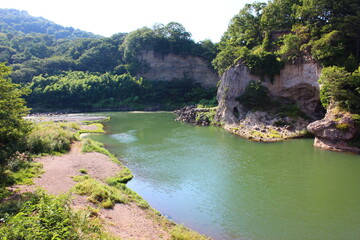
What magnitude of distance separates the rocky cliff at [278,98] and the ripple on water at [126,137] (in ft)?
54.6

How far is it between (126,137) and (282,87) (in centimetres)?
2818

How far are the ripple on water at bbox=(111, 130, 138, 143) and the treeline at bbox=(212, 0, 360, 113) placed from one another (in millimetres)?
24005

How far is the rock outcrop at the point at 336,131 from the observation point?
1252 inches

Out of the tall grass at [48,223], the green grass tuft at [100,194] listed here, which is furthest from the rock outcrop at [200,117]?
the tall grass at [48,223]

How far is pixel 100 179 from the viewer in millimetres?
22234

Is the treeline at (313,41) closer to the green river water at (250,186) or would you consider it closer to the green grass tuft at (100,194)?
the green river water at (250,186)

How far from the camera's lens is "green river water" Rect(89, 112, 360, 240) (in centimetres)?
1617

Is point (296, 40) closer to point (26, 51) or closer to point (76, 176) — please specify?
point (76, 176)

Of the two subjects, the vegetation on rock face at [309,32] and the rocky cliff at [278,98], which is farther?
the rocky cliff at [278,98]

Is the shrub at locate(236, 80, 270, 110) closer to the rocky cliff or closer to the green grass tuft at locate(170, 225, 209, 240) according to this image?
the rocky cliff

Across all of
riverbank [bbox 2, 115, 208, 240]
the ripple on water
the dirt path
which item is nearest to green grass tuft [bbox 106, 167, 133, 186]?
riverbank [bbox 2, 115, 208, 240]

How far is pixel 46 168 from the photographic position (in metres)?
22.4

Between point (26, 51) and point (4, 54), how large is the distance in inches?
387

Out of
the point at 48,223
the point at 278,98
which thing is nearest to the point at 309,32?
the point at 278,98
